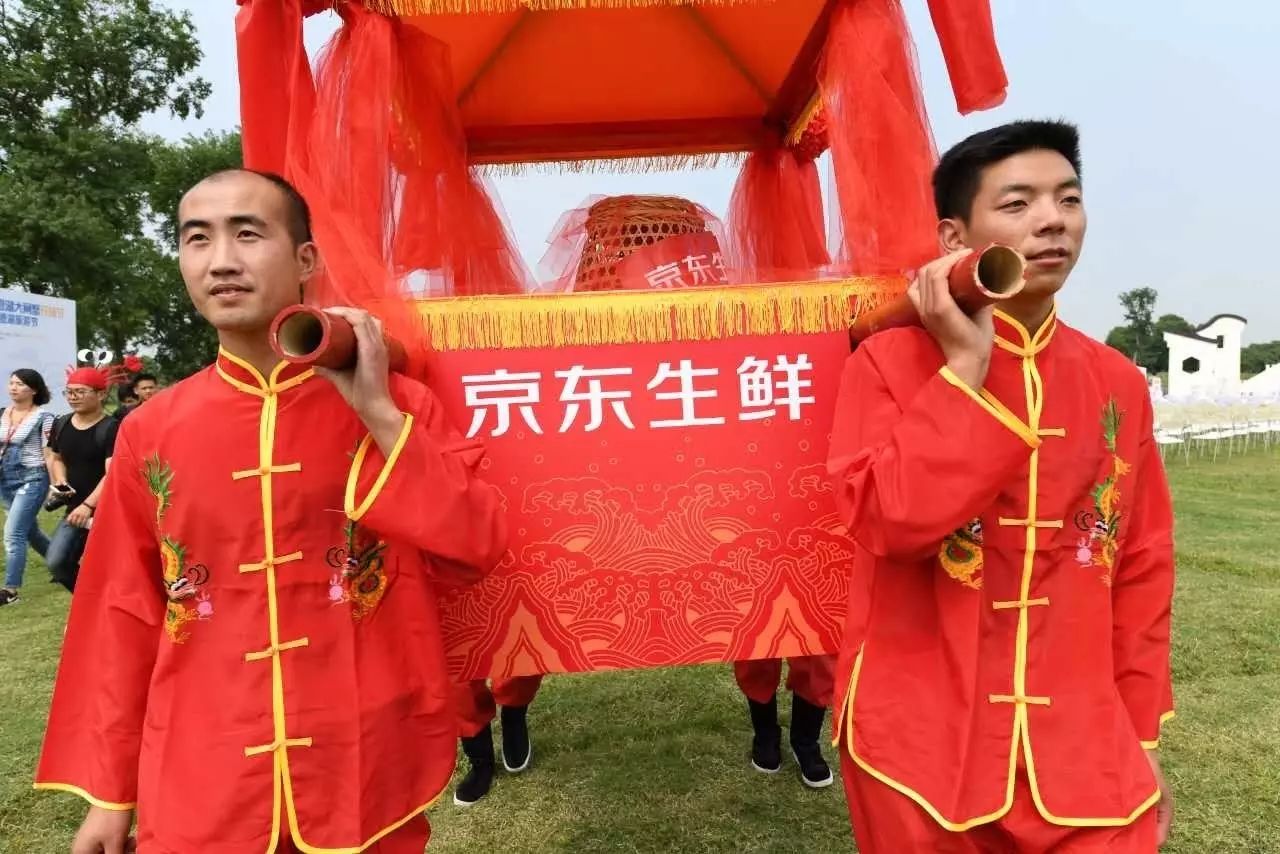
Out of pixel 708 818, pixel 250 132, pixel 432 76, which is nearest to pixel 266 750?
pixel 250 132

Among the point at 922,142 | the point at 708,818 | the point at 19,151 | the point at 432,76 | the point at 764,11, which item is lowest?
the point at 708,818

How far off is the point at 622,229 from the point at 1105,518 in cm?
156

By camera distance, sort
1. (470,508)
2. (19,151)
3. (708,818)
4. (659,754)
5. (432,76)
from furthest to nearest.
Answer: (19,151) → (659,754) → (708,818) → (432,76) → (470,508)

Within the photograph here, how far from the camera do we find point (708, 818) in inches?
108

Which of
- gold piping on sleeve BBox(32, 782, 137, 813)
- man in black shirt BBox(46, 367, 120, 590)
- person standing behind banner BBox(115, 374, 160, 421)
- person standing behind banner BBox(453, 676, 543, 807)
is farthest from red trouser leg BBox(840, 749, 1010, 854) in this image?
person standing behind banner BBox(115, 374, 160, 421)

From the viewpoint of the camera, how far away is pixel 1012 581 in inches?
51.4

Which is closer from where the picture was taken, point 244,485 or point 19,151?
point 244,485

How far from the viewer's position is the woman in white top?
5.61 metres

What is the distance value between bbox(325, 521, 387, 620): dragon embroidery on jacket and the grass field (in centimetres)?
158

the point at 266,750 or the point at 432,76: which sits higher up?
the point at 432,76

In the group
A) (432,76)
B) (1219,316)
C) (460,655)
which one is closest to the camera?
(460,655)

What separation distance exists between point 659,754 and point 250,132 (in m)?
2.50

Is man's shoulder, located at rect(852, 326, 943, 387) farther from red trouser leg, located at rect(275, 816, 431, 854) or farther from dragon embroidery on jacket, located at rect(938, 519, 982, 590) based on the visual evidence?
red trouser leg, located at rect(275, 816, 431, 854)

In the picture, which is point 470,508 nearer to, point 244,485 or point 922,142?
point 244,485
